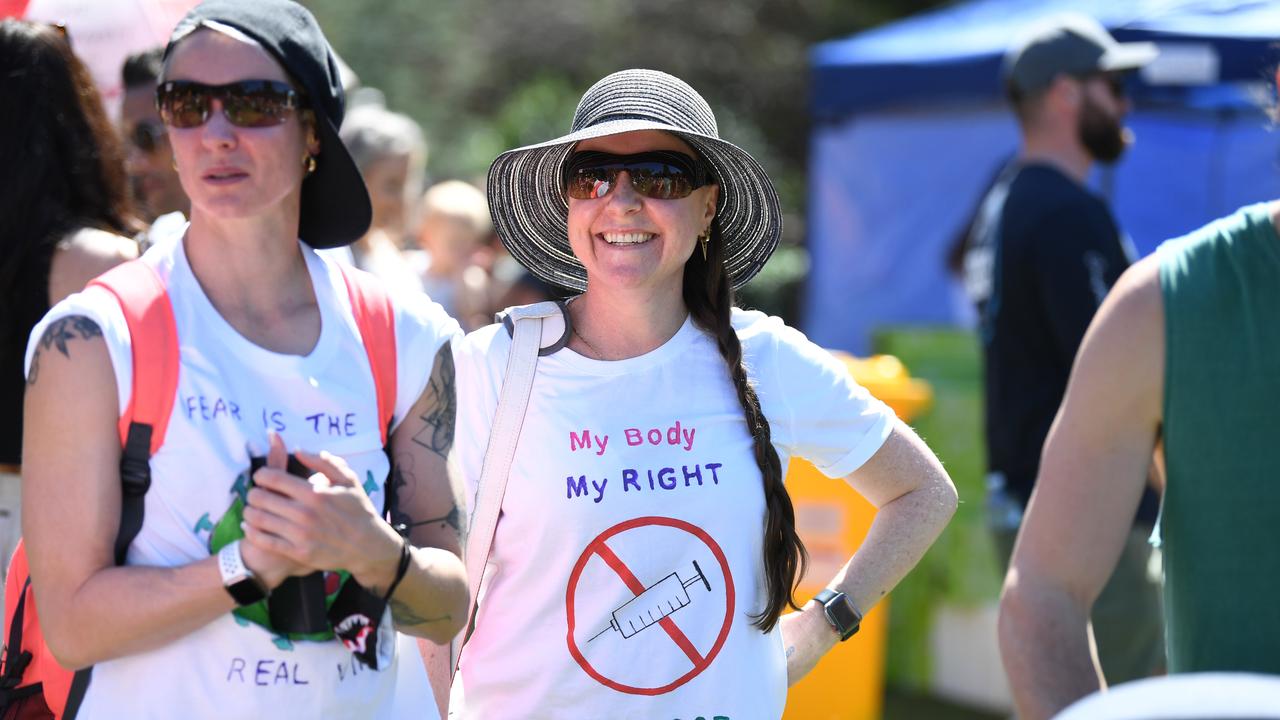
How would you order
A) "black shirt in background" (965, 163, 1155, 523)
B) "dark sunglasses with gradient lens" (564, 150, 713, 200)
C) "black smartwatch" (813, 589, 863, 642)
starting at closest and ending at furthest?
"dark sunglasses with gradient lens" (564, 150, 713, 200), "black smartwatch" (813, 589, 863, 642), "black shirt in background" (965, 163, 1155, 523)

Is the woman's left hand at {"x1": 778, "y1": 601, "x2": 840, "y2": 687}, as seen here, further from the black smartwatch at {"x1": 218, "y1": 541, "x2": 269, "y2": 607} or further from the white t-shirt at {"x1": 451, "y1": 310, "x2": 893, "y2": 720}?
the black smartwatch at {"x1": 218, "y1": 541, "x2": 269, "y2": 607}

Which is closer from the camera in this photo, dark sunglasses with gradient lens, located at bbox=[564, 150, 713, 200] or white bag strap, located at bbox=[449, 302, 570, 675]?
white bag strap, located at bbox=[449, 302, 570, 675]

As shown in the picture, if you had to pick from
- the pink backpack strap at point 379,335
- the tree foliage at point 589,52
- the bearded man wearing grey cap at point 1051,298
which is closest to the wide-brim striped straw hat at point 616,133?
the pink backpack strap at point 379,335

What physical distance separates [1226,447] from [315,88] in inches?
57.5

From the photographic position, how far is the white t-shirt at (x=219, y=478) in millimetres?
1963

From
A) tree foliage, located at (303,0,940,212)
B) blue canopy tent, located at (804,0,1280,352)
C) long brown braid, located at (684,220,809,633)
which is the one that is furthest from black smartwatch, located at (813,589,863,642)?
tree foliage, located at (303,0,940,212)

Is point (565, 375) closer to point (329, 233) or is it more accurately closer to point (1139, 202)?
point (329, 233)

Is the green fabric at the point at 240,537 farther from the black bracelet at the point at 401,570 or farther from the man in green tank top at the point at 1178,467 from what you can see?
the man in green tank top at the point at 1178,467

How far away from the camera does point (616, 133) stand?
260 cm

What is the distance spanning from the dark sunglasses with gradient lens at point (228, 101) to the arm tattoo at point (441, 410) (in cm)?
48

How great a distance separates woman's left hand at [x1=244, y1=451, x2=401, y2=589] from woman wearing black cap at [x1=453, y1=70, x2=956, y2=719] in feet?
1.70

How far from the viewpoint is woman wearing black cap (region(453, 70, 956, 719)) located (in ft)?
7.96

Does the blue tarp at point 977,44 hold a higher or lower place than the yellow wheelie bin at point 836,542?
higher

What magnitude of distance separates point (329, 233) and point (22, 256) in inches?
32.9
